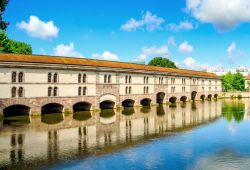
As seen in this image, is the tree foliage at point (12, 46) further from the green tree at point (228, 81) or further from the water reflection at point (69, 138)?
the green tree at point (228, 81)

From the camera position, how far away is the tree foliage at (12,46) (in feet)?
224

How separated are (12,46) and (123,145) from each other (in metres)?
59.9

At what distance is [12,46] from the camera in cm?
7469

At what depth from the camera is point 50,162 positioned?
19.8 meters

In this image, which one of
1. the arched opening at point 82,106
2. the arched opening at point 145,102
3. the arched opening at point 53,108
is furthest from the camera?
the arched opening at point 145,102

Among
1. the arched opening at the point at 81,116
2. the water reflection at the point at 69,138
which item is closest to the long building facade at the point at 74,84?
the arched opening at the point at 81,116

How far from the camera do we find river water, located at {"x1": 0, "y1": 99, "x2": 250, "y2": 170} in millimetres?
19609

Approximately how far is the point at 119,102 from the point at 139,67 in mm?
12596

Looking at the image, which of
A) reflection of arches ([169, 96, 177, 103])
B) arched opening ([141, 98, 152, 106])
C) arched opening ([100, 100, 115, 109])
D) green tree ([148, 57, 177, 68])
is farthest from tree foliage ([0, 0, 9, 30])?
green tree ([148, 57, 177, 68])

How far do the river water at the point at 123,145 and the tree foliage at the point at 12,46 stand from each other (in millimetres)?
36230

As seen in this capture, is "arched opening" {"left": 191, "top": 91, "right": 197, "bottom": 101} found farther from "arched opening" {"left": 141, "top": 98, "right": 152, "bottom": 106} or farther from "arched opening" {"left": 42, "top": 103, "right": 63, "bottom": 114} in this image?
"arched opening" {"left": 42, "top": 103, "right": 63, "bottom": 114}

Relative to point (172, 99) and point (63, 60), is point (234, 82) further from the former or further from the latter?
point (63, 60)

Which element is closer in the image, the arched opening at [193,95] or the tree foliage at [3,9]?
the tree foliage at [3,9]

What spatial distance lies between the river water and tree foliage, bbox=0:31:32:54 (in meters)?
36.2
